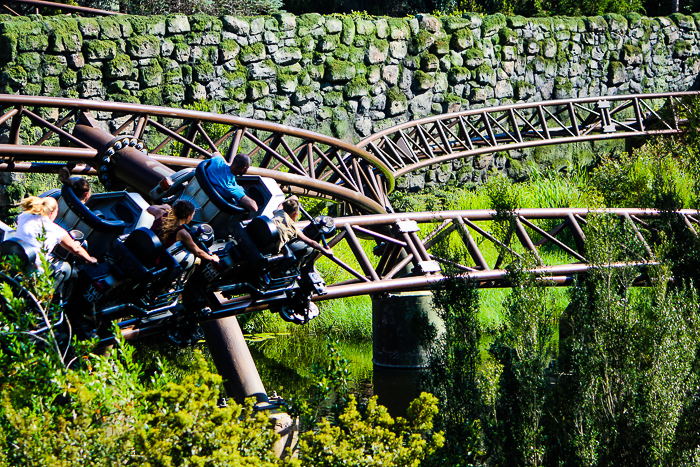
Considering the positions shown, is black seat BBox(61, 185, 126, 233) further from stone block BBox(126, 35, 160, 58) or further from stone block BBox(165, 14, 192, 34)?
stone block BBox(165, 14, 192, 34)

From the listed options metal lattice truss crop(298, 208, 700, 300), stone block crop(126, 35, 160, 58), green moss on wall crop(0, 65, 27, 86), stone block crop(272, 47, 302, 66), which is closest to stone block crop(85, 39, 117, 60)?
stone block crop(126, 35, 160, 58)

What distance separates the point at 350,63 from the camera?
13789 millimetres

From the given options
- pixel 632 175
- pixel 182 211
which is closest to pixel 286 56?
pixel 632 175

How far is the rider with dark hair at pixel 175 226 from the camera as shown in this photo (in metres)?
4.64

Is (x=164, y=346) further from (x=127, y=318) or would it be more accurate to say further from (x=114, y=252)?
(x=114, y=252)

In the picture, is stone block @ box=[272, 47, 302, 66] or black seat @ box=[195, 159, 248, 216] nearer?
black seat @ box=[195, 159, 248, 216]

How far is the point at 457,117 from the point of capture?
13805 mm

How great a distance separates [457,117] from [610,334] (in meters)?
9.01

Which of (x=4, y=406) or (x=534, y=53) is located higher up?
(x=534, y=53)

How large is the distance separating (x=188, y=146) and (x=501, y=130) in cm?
917

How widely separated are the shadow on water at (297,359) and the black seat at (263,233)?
4.15 m

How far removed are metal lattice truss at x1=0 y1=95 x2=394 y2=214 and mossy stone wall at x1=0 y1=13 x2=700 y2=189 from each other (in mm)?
624

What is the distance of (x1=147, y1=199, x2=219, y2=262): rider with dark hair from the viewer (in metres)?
4.64

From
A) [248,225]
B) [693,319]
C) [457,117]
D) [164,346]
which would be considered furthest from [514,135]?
[248,225]
